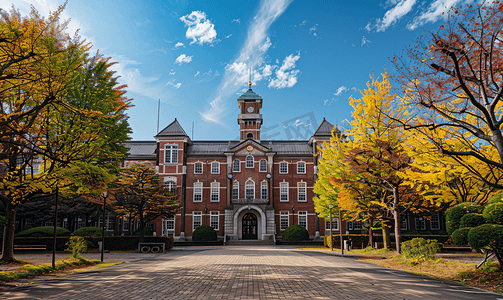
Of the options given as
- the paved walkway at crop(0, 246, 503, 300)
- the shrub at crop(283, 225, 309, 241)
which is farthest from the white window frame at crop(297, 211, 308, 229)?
the paved walkway at crop(0, 246, 503, 300)

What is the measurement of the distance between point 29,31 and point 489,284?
15031 mm

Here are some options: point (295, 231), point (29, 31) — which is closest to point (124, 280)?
point (29, 31)

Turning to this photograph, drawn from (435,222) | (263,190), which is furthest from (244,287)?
(435,222)

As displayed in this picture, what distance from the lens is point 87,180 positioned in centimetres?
1362

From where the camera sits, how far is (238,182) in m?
42.2

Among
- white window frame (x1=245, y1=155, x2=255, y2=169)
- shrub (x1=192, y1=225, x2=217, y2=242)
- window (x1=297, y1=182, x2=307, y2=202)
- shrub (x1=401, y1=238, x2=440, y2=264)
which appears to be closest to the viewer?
shrub (x1=401, y1=238, x2=440, y2=264)

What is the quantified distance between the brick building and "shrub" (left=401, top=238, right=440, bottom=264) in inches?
1019

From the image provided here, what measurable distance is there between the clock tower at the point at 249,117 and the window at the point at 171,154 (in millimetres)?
9607

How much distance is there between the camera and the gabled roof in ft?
138

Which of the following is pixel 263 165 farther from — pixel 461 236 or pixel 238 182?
pixel 461 236

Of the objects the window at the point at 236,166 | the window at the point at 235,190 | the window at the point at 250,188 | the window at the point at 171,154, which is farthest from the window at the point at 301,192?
the window at the point at 171,154

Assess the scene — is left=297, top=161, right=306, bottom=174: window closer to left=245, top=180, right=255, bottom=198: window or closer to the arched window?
the arched window

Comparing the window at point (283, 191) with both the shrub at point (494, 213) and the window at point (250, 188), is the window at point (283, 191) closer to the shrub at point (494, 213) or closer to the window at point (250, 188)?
the window at point (250, 188)

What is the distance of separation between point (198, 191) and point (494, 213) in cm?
3500
